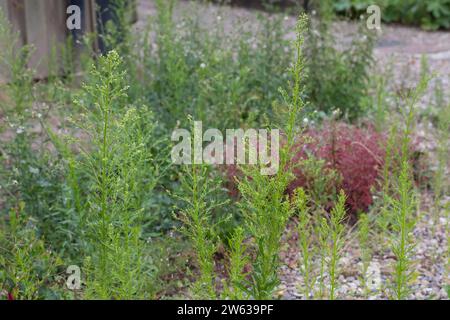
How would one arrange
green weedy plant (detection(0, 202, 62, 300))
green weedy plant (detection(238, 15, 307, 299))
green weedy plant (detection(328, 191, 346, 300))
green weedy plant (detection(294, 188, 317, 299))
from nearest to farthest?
green weedy plant (detection(238, 15, 307, 299))
green weedy plant (detection(328, 191, 346, 300))
green weedy plant (detection(294, 188, 317, 299))
green weedy plant (detection(0, 202, 62, 300))

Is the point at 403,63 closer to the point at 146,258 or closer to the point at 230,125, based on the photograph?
the point at 230,125

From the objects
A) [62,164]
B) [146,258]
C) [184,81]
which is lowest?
[146,258]

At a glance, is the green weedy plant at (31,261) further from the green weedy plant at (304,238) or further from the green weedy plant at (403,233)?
the green weedy plant at (403,233)

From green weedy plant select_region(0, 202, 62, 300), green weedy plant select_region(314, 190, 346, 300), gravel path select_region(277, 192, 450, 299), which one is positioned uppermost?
green weedy plant select_region(314, 190, 346, 300)

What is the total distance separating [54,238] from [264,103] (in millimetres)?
1777

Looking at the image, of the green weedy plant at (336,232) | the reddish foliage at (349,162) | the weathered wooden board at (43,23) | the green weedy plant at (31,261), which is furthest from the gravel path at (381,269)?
the weathered wooden board at (43,23)

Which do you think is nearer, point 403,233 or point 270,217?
point 270,217

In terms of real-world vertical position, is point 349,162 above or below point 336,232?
below

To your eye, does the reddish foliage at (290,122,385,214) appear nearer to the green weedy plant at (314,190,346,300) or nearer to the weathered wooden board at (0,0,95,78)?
the green weedy plant at (314,190,346,300)

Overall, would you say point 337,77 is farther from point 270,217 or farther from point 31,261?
point 270,217

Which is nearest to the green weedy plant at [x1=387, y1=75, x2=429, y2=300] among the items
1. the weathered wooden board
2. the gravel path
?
the gravel path

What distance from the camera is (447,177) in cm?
463

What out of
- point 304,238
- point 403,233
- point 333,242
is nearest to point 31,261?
point 304,238
